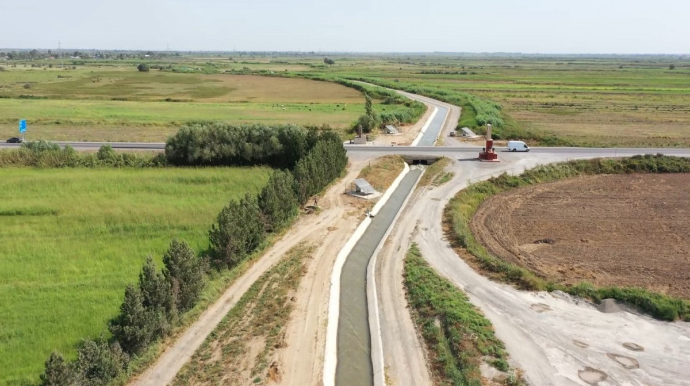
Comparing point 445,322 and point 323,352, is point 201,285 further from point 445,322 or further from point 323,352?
point 445,322

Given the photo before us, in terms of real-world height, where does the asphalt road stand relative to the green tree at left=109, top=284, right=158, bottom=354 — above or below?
above

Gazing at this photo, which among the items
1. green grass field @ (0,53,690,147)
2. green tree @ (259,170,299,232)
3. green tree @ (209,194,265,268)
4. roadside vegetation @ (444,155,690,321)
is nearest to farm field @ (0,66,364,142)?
green grass field @ (0,53,690,147)

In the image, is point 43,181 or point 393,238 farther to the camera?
point 43,181

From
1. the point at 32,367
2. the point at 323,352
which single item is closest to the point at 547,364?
the point at 323,352

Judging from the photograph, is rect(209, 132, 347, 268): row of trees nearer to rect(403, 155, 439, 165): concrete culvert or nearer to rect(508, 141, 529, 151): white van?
rect(403, 155, 439, 165): concrete culvert

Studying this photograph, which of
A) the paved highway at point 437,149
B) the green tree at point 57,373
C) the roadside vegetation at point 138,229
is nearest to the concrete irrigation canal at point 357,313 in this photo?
the roadside vegetation at point 138,229

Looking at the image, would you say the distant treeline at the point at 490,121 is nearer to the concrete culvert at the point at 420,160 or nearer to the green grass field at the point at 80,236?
the concrete culvert at the point at 420,160

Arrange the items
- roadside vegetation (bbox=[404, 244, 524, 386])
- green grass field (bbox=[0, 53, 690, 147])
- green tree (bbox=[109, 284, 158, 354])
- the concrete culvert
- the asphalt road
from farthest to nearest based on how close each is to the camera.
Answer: green grass field (bbox=[0, 53, 690, 147]) < the asphalt road < the concrete culvert < green tree (bbox=[109, 284, 158, 354]) < roadside vegetation (bbox=[404, 244, 524, 386])
